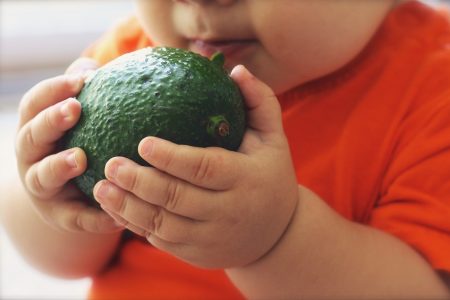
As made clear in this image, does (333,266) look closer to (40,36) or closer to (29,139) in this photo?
(29,139)

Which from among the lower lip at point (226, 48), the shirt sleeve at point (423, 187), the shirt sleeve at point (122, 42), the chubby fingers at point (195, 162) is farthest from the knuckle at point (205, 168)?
the shirt sleeve at point (122, 42)

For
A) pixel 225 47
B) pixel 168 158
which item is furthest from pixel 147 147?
pixel 225 47

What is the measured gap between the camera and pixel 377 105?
0.85 m

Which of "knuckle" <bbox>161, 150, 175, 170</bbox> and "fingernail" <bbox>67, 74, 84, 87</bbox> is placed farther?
"fingernail" <bbox>67, 74, 84, 87</bbox>

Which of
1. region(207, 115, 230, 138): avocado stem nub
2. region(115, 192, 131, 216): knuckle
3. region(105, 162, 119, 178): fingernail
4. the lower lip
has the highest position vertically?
region(207, 115, 230, 138): avocado stem nub

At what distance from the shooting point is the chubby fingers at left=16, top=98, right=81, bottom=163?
0.58m

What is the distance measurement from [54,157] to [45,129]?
0.11 feet

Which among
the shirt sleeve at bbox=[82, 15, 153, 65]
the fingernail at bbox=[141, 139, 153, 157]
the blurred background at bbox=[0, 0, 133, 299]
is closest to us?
the fingernail at bbox=[141, 139, 153, 157]

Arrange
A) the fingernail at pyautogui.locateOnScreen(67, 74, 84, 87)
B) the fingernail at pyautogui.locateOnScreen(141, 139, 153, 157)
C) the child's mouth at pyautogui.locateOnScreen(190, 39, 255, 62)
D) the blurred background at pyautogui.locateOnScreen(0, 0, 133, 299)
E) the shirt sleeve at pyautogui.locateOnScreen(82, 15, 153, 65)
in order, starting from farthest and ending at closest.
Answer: the blurred background at pyautogui.locateOnScreen(0, 0, 133, 299)
the shirt sleeve at pyautogui.locateOnScreen(82, 15, 153, 65)
the child's mouth at pyautogui.locateOnScreen(190, 39, 255, 62)
the fingernail at pyautogui.locateOnScreen(67, 74, 84, 87)
the fingernail at pyautogui.locateOnScreen(141, 139, 153, 157)

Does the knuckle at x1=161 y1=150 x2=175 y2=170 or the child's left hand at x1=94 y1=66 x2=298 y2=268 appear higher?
the knuckle at x1=161 y1=150 x2=175 y2=170

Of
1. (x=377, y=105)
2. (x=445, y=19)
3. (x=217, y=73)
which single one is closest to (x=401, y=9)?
(x=445, y=19)

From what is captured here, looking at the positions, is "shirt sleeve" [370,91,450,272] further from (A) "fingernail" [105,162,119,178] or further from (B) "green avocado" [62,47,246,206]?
(A) "fingernail" [105,162,119,178]

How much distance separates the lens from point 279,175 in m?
0.63

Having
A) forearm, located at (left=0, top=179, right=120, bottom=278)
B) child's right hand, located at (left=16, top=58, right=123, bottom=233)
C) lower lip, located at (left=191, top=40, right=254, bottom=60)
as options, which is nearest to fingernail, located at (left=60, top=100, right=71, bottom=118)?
child's right hand, located at (left=16, top=58, right=123, bottom=233)
